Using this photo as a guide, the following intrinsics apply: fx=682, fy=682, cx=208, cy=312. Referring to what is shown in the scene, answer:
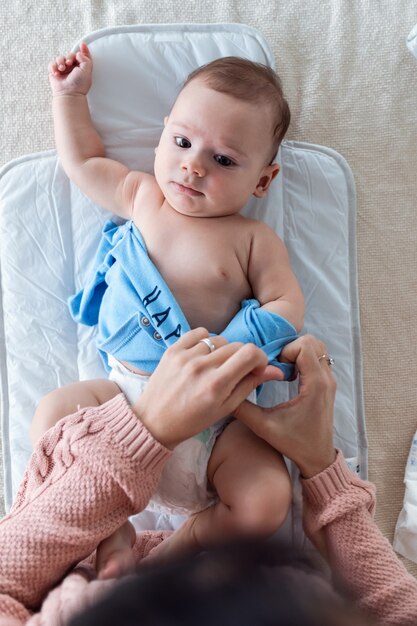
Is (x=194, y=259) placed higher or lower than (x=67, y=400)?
higher

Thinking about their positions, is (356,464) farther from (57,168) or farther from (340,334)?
(57,168)

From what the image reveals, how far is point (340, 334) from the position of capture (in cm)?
140

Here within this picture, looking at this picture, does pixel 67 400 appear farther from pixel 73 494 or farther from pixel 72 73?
pixel 72 73

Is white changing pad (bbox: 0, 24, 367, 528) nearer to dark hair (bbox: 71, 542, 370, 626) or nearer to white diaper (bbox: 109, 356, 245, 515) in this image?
white diaper (bbox: 109, 356, 245, 515)

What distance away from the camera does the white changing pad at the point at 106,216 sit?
133cm

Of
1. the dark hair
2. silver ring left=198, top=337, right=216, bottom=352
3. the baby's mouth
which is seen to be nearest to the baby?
the baby's mouth

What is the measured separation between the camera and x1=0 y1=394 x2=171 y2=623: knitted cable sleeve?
906mm

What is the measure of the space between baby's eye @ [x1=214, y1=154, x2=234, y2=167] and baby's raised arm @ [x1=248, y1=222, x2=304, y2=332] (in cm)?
14

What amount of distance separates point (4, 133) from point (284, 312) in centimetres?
70

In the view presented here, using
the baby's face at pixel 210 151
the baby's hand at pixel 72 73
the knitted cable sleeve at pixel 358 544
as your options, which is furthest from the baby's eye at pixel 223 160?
the knitted cable sleeve at pixel 358 544

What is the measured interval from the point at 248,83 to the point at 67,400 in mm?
643

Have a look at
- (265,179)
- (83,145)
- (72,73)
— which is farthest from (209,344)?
(72,73)

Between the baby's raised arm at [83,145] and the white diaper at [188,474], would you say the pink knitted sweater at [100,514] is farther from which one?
the baby's raised arm at [83,145]

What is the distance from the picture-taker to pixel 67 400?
1188mm
